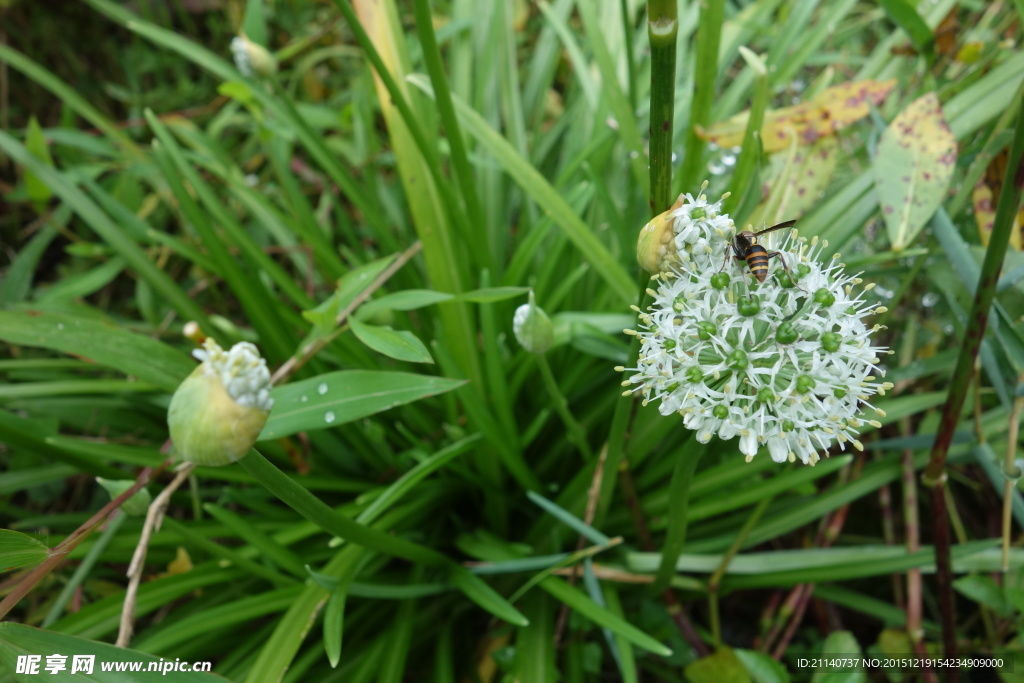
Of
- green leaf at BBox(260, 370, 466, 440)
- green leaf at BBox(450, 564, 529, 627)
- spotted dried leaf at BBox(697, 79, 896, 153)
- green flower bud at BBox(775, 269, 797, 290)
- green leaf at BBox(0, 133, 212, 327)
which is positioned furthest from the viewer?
green leaf at BBox(0, 133, 212, 327)

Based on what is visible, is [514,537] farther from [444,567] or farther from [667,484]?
[667,484]

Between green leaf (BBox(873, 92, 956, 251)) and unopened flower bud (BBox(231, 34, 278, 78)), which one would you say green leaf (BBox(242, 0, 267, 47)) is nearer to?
unopened flower bud (BBox(231, 34, 278, 78))

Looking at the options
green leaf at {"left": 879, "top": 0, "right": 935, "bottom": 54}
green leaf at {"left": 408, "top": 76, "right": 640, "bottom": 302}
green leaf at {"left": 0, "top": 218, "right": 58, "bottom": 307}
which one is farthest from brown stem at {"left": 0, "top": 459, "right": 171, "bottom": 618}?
green leaf at {"left": 879, "top": 0, "right": 935, "bottom": 54}

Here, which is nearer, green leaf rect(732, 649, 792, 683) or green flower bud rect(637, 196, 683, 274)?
green flower bud rect(637, 196, 683, 274)

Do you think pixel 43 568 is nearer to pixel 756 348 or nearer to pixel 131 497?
pixel 131 497

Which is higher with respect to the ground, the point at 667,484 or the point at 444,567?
the point at 667,484

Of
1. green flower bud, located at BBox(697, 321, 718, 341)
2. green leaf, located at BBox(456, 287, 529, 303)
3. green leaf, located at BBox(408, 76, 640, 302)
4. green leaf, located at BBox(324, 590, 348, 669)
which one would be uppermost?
green leaf, located at BBox(408, 76, 640, 302)

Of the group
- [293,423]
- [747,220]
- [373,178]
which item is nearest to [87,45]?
[373,178]

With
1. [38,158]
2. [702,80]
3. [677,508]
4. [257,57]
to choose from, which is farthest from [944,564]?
[38,158]
